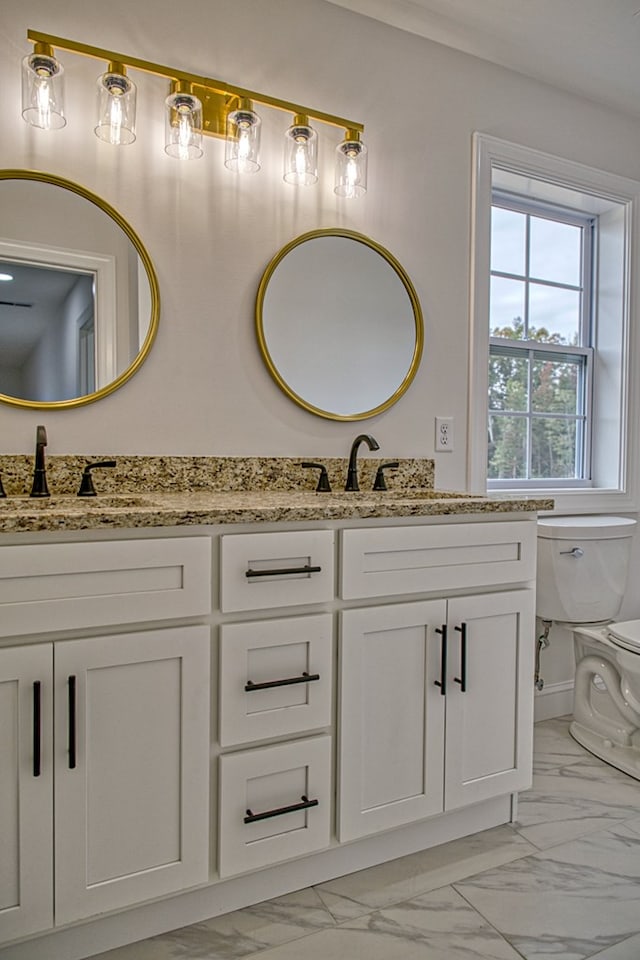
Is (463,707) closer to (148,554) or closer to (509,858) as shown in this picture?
(509,858)

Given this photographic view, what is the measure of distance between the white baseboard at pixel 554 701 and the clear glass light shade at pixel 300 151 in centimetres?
208

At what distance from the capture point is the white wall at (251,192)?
1705 millimetres

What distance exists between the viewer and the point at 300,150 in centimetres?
193

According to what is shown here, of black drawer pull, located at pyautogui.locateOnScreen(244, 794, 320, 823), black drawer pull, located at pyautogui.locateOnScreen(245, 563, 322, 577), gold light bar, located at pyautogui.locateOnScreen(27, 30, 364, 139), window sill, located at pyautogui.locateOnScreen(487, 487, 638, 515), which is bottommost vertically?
black drawer pull, located at pyautogui.locateOnScreen(244, 794, 320, 823)

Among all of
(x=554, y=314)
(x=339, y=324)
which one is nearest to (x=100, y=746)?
(x=339, y=324)

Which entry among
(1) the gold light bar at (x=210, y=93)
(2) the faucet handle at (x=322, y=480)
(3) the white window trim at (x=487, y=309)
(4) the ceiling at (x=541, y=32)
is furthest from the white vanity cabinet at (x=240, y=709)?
(4) the ceiling at (x=541, y=32)

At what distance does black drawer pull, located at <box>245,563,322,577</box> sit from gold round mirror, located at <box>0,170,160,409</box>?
2.35ft

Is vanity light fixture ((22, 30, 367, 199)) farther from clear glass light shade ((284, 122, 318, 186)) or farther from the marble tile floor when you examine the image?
the marble tile floor

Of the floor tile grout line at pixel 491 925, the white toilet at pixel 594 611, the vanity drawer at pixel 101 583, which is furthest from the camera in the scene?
the white toilet at pixel 594 611


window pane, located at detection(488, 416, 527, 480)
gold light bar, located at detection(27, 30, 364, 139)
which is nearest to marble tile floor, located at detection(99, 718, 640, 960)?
window pane, located at detection(488, 416, 527, 480)

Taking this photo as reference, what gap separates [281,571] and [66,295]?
0.97 meters

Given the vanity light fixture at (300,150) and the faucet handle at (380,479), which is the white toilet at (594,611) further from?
the vanity light fixture at (300,150)

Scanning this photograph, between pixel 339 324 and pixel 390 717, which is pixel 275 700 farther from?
pixel 339 324

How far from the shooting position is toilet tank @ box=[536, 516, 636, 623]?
2.27 meters
